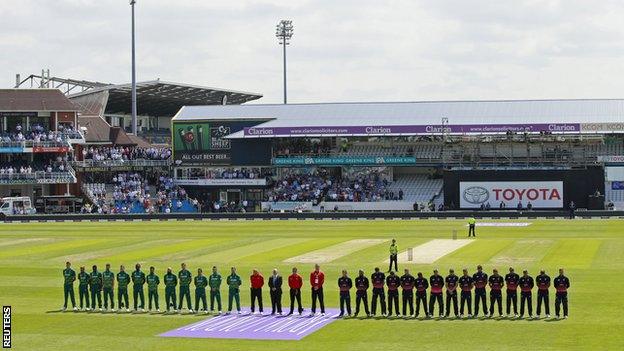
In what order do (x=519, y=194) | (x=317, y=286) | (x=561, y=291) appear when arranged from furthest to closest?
(x=519, y=194), (x=317, y=286), (x=561, y=291)

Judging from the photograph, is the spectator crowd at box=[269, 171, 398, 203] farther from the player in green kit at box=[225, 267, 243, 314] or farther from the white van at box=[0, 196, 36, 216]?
the player in green kit at box=[225, 267, 243, 314]

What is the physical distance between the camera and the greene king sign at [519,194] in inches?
3036

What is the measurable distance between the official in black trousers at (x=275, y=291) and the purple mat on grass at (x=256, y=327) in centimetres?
35

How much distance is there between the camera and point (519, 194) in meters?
77.3

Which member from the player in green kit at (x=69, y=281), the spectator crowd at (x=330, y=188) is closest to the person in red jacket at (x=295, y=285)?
the player in green kit at (x=69, y=281)

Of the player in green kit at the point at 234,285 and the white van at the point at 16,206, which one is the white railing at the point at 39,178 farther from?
the player in green kit at the point at 234,285

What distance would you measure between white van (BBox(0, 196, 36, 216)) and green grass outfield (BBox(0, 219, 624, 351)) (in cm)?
890

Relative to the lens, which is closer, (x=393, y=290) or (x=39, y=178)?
(x=393, y=290)

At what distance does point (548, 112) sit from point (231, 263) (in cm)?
5266

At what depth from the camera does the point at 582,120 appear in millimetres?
85562

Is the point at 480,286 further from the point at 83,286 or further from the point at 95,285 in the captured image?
the point at 83,286

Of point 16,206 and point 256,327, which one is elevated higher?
point 16,206

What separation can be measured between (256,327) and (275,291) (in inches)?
70.4

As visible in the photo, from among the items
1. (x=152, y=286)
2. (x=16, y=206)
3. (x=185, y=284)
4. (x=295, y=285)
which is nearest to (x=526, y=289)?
(x=295, y=285)
